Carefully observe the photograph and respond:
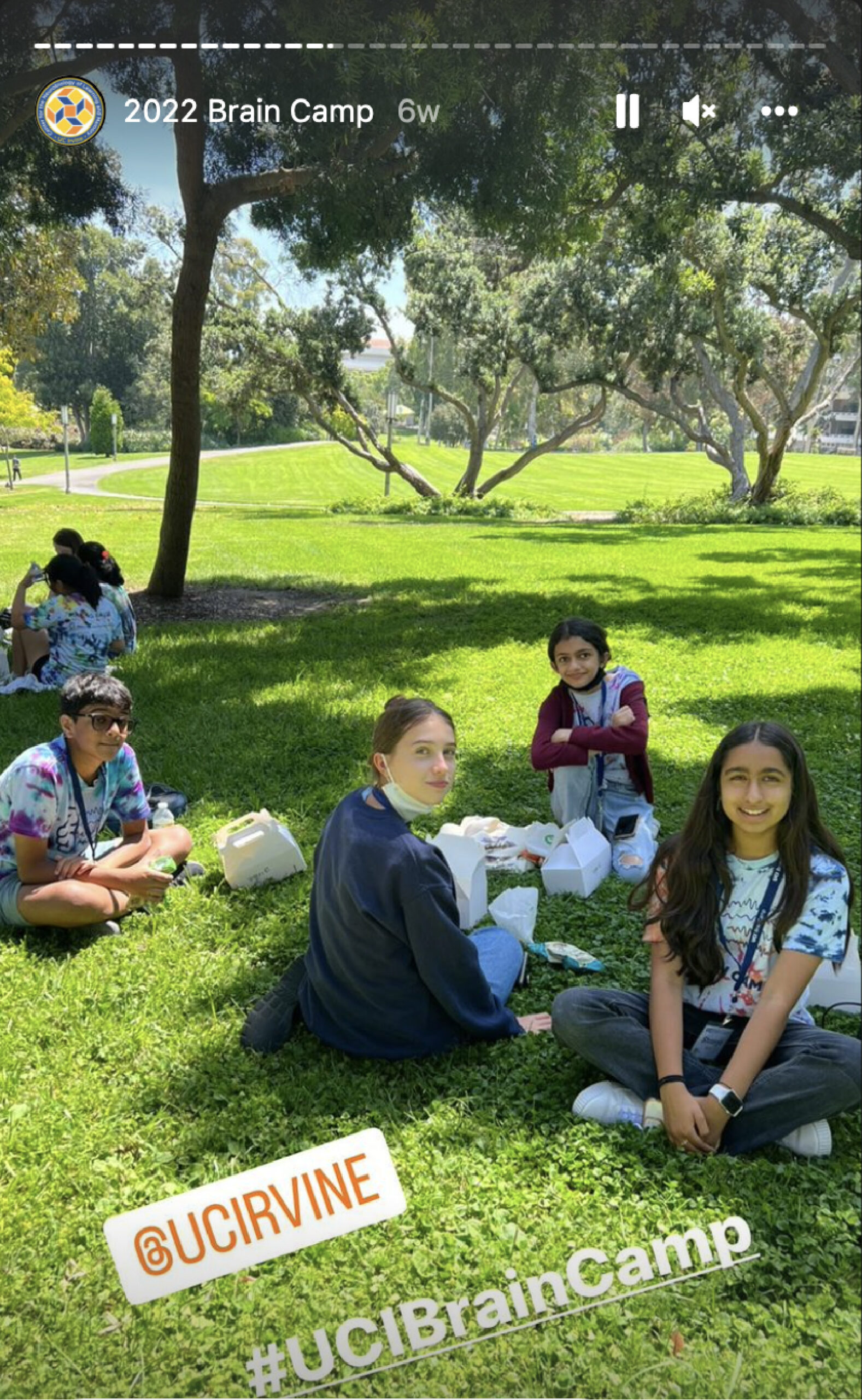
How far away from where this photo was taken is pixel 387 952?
230cm

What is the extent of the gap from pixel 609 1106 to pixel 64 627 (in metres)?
3.08

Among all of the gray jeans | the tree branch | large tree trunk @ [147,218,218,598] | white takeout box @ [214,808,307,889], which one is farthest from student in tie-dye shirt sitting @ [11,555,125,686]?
the gray jeans

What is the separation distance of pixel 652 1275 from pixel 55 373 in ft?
9.34

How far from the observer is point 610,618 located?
5.79m

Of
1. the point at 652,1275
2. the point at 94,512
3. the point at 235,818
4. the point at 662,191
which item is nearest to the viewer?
the point at 652,1275

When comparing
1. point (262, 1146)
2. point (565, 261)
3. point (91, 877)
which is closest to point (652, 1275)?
point (262, 1146)

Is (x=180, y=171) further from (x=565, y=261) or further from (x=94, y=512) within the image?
(x=565, y=261)

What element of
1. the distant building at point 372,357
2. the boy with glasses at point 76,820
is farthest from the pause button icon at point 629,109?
the boy with glasses at point 76,820

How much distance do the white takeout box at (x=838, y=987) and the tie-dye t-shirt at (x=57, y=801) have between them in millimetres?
2201

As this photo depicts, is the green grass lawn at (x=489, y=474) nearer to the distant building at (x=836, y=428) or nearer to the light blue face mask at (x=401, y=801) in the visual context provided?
the distant building at (x=836, y=428)

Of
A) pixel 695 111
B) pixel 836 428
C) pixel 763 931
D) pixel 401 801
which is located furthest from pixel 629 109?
pixel 836 428

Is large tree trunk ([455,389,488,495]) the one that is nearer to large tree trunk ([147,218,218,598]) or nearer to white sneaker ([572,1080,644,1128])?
large tree trunk ([147,218,218,598])

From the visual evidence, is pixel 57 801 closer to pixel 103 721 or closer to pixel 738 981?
pixel 103 721

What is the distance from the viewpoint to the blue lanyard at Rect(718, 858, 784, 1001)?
223 centimetres
